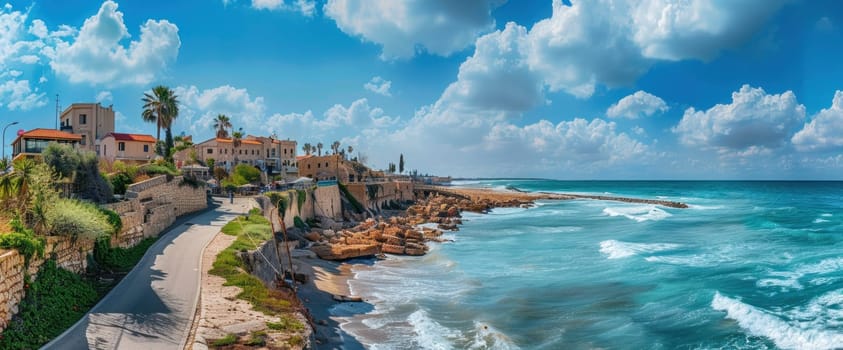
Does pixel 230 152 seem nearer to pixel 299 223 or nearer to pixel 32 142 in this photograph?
pixel 32 142

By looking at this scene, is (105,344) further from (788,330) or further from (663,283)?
(663,283)

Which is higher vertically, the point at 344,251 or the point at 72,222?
the point at 72,222

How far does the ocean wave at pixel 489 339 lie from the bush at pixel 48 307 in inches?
439

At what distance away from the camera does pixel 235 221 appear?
92.5ft

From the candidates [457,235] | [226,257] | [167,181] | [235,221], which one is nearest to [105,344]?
[226,257]

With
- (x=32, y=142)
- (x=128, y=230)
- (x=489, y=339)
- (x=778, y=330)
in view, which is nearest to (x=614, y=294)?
(x=778, y=330)

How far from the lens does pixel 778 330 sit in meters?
17.3

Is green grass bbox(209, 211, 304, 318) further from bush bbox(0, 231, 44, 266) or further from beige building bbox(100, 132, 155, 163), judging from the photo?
beige building bbox(100, 132, 155, 163)

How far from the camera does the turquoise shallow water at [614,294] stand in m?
17.5

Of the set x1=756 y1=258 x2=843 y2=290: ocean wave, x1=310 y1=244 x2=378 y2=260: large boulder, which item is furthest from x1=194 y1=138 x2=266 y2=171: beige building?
x1=756 y1=258 x2=843 y2=290: ocean wave

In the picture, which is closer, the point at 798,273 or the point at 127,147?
the point at 798,273

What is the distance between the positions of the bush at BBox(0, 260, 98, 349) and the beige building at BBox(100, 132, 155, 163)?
112 feet

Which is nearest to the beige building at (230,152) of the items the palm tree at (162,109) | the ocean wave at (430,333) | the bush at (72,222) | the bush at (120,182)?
the palm tree at (162,109)

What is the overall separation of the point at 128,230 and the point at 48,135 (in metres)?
27.7
